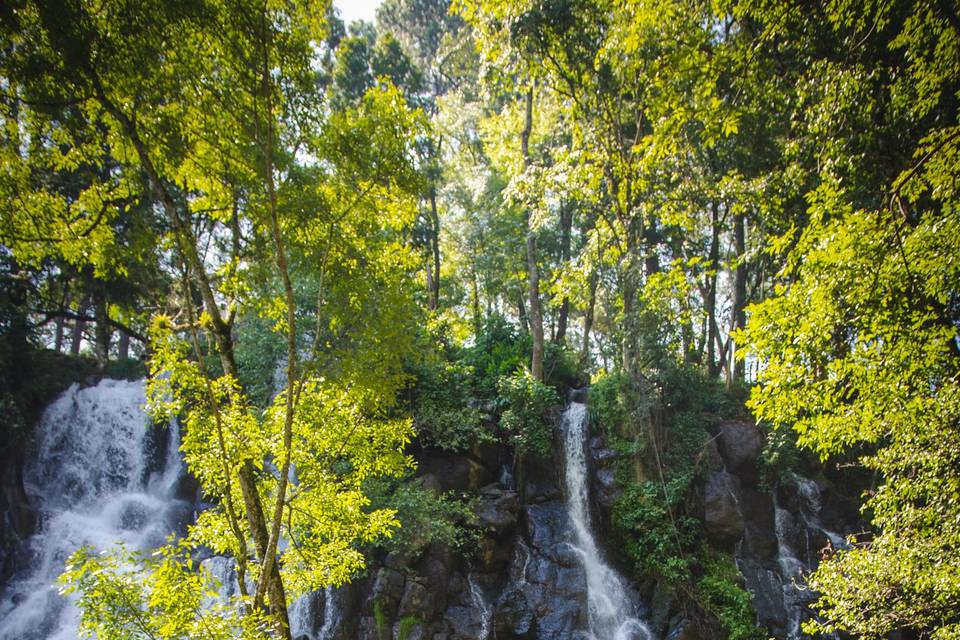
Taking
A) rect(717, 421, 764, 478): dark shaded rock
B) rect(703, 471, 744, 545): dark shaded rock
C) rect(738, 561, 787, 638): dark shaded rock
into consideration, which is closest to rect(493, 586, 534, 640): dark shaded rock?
rect(703, 471, 744, 545): dark shaded rock

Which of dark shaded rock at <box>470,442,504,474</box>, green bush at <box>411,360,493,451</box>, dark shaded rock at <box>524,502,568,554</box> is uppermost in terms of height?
A: green bush at <box>411,360,493,451</box>

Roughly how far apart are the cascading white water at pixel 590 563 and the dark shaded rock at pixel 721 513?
105 inches

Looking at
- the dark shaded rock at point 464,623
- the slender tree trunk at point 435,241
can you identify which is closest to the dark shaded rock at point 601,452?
the dark shaded rock at point 464,623

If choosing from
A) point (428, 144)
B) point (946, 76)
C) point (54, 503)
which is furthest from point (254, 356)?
point (946, 76)

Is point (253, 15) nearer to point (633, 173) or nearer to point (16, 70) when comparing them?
point (16, 70)

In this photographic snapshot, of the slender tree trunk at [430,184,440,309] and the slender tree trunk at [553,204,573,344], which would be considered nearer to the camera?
the slender tree trunk at [430,184,440,309]

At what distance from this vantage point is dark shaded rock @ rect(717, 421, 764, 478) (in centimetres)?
1386

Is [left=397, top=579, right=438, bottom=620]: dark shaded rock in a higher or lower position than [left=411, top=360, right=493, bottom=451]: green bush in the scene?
lower

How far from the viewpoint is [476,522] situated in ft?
39.2

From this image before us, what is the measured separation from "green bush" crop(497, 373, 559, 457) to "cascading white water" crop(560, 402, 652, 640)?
2.57ft

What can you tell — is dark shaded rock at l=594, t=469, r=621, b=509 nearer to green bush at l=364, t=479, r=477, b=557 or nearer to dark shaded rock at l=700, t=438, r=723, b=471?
dark shaded rock at l=700, t=438, r=723, b=471

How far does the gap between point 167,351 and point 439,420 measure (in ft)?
29.0

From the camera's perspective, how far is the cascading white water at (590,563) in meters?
11.2

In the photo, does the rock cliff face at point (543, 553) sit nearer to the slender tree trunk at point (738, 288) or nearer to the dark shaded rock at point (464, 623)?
the dark shaded rock at point (464, 623)
